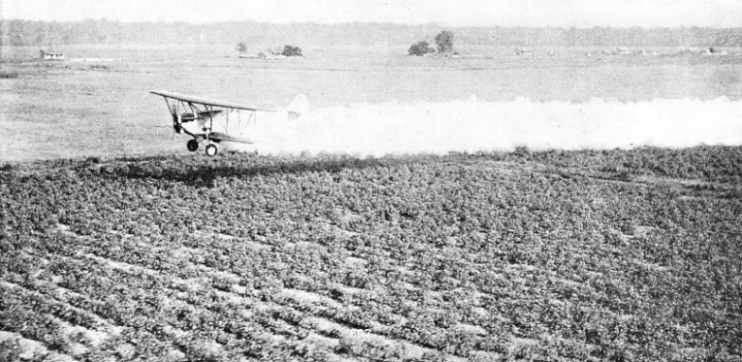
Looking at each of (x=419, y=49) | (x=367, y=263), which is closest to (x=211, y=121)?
(x=367, y=263)

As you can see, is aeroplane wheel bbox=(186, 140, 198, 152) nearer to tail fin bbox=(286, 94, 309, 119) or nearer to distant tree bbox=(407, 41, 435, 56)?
tail fin bbox=(286, 94, 309, 119)

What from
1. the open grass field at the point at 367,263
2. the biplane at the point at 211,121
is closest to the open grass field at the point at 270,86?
the biplane at the point at 211,121

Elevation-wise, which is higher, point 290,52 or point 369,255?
point 290,52

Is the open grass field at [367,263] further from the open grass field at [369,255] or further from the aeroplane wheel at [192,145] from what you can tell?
the aeroplane wheel at [192,145]

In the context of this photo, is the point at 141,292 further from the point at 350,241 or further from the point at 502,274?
the point at 502,274

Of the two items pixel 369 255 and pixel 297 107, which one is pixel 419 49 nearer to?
pixel 297 107

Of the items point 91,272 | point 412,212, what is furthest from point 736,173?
point 91,272

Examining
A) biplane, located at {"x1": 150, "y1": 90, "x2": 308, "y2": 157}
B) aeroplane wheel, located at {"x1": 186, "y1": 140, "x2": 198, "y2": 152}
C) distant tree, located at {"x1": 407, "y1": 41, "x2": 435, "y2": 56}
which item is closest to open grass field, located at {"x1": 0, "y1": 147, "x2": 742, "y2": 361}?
aeroplane wheel, located at {"x1": 186, "y1": 140, "x2": 198, "y2": 152}
